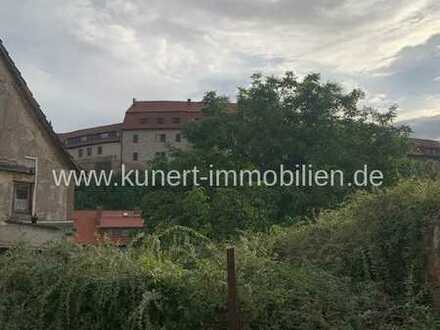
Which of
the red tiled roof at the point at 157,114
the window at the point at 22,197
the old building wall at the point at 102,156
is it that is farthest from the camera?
the old building wall at the point at 102,156

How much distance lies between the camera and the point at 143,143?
79.2 metres

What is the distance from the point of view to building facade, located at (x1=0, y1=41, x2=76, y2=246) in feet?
61.5

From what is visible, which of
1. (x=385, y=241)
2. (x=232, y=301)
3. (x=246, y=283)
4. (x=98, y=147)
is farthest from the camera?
(x=98, y=147)

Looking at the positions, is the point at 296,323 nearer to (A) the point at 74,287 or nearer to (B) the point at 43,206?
(A) the point at 74,287

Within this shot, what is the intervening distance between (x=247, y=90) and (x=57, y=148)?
16137 millimetres

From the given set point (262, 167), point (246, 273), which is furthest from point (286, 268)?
point (262, 167)

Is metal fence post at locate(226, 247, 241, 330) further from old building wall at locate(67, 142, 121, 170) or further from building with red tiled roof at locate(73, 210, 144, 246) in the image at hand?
old building wall at locate(67, 142, 121, 170)

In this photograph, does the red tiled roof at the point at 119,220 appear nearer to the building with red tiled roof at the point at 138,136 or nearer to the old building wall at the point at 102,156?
the building with red tiled roof at the point at 138,136

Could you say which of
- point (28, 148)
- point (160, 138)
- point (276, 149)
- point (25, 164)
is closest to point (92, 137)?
point (160, 138)

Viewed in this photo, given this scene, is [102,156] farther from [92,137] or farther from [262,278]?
[262,278]

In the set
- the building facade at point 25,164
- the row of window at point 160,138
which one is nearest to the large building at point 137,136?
the row of window at point 160,138

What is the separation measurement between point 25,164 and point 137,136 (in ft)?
199

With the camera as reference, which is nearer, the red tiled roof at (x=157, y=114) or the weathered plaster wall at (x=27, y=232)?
the weathered plaster wall at (x=27, y=232)

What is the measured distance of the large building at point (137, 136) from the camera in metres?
78.9
